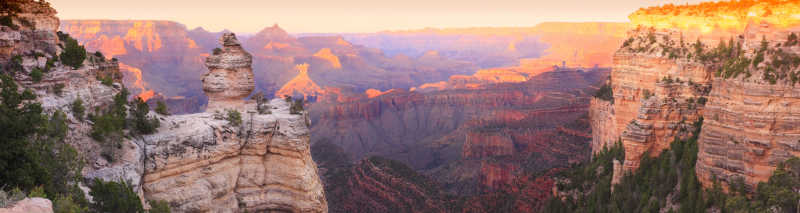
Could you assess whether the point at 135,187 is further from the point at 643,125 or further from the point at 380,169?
the point at 380,169

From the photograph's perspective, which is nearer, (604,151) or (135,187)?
(135,187)

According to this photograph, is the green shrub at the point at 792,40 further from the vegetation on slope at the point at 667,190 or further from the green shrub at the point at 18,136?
the green shrub at the point at 18,136

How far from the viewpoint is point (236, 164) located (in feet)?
68.3

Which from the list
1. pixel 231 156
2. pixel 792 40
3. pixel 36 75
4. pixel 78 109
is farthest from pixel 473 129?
pixel 36 75

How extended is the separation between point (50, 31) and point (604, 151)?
1304 inches

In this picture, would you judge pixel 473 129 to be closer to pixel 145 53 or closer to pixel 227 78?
pixel 227 78

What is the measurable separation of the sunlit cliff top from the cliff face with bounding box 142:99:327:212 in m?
22.6

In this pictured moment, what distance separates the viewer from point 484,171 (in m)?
52.1

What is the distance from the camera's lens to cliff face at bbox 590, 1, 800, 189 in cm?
1975

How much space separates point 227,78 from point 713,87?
22754 mm

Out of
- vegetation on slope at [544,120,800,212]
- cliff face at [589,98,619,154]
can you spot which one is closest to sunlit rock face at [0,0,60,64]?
vegetation on slope at [544,120,800,212]

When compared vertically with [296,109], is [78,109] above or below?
above

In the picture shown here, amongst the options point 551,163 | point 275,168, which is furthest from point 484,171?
point 275,168

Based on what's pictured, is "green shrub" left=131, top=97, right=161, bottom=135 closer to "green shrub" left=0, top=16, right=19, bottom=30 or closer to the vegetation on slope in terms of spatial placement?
"green shrub" left=0, top=16, right=19, bottom=30
